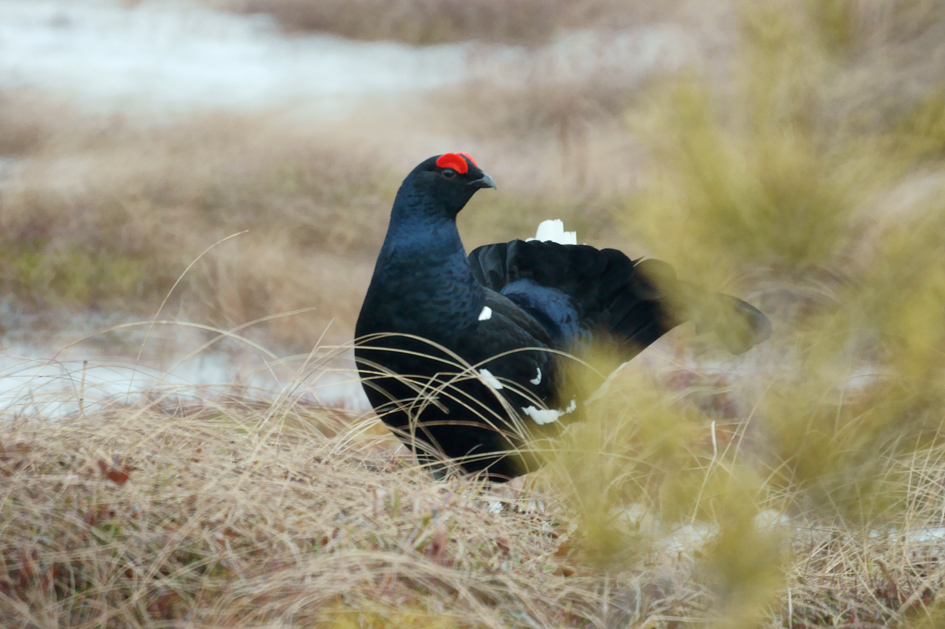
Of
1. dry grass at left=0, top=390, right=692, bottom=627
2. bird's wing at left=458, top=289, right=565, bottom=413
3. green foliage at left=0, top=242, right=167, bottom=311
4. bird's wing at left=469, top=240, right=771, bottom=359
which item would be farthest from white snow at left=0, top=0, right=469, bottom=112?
dry grass at left=0, top=390, right=692, bottom=627

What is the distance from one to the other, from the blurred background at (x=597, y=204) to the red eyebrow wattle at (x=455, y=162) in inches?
26.0

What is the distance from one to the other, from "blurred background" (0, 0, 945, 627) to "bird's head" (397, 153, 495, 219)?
0.57 meters

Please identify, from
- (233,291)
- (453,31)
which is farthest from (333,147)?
(453,31)

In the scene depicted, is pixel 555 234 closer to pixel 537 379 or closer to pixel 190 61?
pixel 537 379

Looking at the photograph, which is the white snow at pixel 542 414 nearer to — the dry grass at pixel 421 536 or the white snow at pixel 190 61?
Answer: the dry grass at pixel 421 536

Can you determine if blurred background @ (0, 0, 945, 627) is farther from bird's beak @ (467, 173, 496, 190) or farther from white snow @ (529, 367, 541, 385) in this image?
bird's beak @ (467, 173, 496, 190)

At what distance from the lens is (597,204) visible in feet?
23.8

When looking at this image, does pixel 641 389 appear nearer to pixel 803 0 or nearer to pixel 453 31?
pixel 803 0

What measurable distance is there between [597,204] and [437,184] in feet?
16.6

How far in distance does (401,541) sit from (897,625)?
1191 millimetres

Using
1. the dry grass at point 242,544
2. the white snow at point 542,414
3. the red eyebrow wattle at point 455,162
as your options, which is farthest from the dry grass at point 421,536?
the red eyebrow wattle at point 455,162

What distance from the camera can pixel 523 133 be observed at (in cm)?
920

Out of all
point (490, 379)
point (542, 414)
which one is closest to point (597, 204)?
point (542, 414)

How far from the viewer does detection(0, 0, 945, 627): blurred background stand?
133cm
